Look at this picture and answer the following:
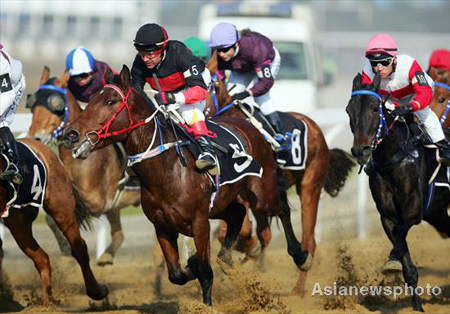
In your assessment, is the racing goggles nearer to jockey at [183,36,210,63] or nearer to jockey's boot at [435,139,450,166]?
jockey's boot at [435,139,450,166]

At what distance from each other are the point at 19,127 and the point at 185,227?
10.2ft

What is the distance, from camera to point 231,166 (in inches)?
252

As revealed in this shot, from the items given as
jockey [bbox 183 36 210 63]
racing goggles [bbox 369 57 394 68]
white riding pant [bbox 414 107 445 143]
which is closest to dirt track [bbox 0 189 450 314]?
white riding pant [bbox 414 107 445 143]

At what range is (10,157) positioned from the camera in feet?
20.9

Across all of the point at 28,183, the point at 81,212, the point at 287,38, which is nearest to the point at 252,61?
the point at 81,212

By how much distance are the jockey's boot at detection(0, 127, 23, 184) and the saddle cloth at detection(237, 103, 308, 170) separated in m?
2.26

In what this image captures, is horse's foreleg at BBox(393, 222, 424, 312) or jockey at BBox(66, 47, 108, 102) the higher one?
jockey at BBox(66, 47, 108, 102)

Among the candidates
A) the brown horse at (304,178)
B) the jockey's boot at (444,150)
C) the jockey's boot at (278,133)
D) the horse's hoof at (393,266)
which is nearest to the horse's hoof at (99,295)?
the brown horse at (304,178)

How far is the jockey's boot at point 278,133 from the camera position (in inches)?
301

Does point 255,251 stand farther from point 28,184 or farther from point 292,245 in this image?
point 28,184

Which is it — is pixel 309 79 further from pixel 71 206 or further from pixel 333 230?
pixel 71 206

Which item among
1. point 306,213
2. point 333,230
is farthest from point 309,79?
point 306,213

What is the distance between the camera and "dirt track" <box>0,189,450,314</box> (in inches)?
257

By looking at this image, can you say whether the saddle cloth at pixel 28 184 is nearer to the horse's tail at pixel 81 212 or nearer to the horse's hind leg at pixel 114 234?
the horse's tail at pixel 81 212
